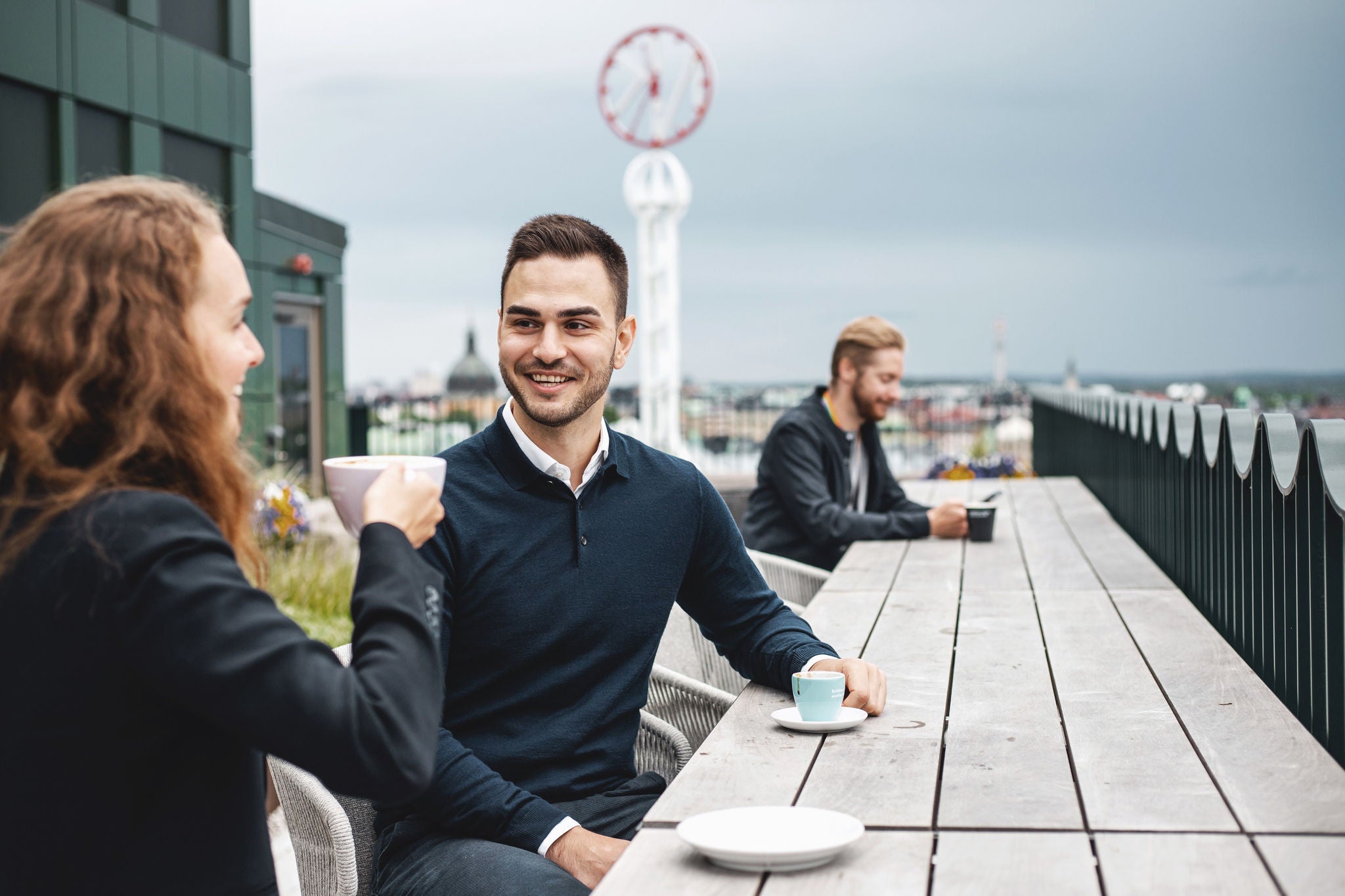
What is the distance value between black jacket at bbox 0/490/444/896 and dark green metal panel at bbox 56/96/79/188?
8.50m

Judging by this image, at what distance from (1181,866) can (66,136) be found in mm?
9393

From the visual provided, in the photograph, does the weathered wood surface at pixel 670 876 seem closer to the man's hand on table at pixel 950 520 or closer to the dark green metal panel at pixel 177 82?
the man's hand on table at pixel 950 520

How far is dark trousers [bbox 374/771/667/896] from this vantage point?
75.9 inches

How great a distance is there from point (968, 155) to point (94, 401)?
3226 cm

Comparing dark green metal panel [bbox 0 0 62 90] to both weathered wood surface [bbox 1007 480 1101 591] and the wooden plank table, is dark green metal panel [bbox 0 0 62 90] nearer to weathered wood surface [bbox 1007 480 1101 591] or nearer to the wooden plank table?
weathered wood surface [bbox 1007 480 1101 591]

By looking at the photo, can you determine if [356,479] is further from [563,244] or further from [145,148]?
[145,148]

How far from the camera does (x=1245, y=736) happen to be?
2086mm

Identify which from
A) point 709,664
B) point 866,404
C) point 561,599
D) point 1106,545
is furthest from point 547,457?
point 1106,545

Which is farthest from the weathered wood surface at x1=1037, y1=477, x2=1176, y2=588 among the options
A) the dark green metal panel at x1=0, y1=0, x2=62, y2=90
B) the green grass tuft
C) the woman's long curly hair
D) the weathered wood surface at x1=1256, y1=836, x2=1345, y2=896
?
the dark green metal panel at x1=0, y1=0, x2=62, y2=90

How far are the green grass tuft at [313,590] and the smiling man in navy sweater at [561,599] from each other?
3868 mm

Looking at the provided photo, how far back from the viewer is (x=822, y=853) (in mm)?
1496

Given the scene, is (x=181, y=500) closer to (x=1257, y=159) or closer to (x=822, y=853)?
(x=822, y=853)

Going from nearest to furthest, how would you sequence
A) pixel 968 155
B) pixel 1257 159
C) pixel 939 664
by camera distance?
1. pixel 939 664
2. pixel 1257 159
3. pixel 968 155

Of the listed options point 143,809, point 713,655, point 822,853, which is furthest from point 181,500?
point 713,655
